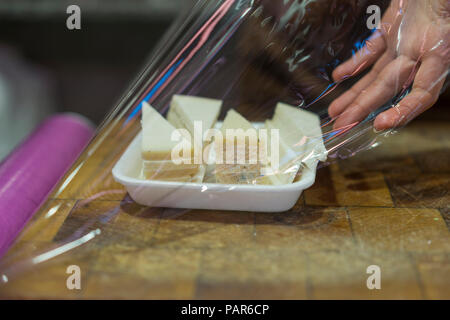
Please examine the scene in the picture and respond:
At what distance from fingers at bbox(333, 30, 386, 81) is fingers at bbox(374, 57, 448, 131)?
8 cm

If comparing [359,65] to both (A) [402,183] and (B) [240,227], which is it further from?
(B) [240,227]

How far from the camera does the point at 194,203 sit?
618 mm

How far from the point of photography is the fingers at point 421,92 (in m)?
0.64

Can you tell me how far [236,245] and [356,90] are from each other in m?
A: 0.32

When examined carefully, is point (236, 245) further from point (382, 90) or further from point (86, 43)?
point (86, 43)

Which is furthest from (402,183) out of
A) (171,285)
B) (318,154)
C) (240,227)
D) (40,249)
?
(40,249)

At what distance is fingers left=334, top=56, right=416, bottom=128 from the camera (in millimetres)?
663

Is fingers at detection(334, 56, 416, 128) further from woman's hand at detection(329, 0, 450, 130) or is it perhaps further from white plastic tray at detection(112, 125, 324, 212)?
white plastic tray at detection(112, 125, 324, 212)

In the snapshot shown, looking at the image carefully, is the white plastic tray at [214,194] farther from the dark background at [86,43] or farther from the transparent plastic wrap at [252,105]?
the dark background at [86,43]

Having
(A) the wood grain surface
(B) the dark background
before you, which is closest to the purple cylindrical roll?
(A) the wood grain surface

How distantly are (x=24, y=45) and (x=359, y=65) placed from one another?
147cm

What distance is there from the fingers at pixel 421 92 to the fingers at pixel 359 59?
8cm

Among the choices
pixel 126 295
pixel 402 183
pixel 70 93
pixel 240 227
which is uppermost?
pixel 70 93

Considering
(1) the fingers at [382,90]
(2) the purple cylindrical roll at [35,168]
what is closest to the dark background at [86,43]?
(2) the purple cylindrical roll at [35,168]
